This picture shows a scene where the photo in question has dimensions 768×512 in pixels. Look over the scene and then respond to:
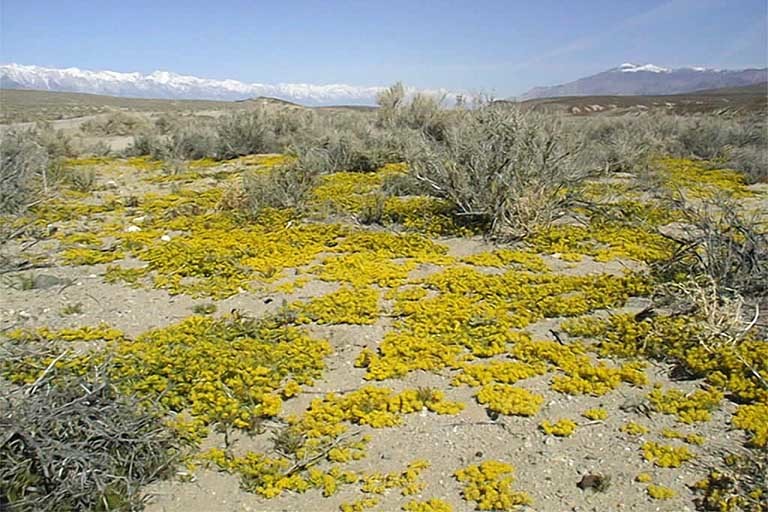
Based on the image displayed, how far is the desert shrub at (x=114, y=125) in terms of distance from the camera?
2669 cm

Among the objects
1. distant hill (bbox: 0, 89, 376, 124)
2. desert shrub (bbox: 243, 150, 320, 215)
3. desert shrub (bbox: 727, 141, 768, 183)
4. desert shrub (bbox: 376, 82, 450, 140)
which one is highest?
desert shrub (bbox: 376, 82, 450, 140)

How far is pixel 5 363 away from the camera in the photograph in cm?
448

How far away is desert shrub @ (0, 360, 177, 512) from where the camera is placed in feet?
9.76

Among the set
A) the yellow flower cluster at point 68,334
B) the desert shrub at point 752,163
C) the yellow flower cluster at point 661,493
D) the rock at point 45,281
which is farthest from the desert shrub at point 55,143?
the desert shrub at point 752,163

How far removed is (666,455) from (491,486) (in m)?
1.15

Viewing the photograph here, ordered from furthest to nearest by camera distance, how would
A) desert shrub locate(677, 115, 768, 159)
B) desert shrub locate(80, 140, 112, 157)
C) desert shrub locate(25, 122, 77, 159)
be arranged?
1. desert shrub locate(80, 140, 112, 157)
2. desert shrub locate(677, 115, 768, 159)
3. desert shrub locate(25, 122, 77, 159)

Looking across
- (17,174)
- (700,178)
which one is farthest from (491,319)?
(700,178)

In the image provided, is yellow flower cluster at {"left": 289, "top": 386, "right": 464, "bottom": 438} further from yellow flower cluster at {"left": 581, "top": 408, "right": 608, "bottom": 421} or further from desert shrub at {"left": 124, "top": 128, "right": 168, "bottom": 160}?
desert shrub at {"left": 124, "top": 128, "right": 168, "bottom": 160}

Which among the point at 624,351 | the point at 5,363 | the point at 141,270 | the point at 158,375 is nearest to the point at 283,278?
the point at 141,270

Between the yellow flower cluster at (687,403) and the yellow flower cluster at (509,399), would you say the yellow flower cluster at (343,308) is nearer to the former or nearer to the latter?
the yellow flower cluster at (509,399)

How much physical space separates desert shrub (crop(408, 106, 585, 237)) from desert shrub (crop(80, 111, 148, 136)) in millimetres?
21562

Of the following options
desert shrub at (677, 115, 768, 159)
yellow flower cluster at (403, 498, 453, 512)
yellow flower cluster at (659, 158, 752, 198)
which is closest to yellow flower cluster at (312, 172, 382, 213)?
yellow flower cluster at (659, 158, 752, 198)

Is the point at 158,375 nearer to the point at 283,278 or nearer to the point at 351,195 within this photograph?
the point at 283,278

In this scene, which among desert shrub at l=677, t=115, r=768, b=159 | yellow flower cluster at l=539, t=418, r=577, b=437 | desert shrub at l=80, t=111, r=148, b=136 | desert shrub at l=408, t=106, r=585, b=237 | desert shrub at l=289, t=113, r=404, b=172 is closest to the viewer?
yellow flower cluster at l=539, t=418, r=577, b=437
